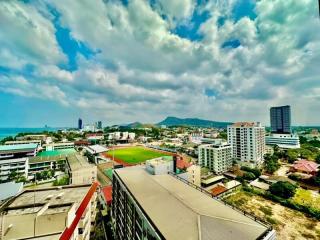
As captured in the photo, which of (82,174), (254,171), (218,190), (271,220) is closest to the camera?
(271,220)

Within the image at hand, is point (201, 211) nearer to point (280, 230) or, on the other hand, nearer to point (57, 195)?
point (57, 195)

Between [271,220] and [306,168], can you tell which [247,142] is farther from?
[271,220]

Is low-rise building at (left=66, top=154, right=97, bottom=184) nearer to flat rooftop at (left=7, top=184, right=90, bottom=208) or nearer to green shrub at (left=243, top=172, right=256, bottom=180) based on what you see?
flat rooftop at (left=7, top=184, right=90, bottom=208)

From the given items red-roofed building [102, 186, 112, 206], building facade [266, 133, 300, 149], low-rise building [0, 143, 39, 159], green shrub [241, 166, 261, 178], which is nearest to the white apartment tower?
green shrub [241, 166, 261, 178]

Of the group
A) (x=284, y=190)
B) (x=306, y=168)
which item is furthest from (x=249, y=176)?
(x=306, y=168)

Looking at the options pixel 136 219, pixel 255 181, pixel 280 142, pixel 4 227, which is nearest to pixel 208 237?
pixel 136 219
